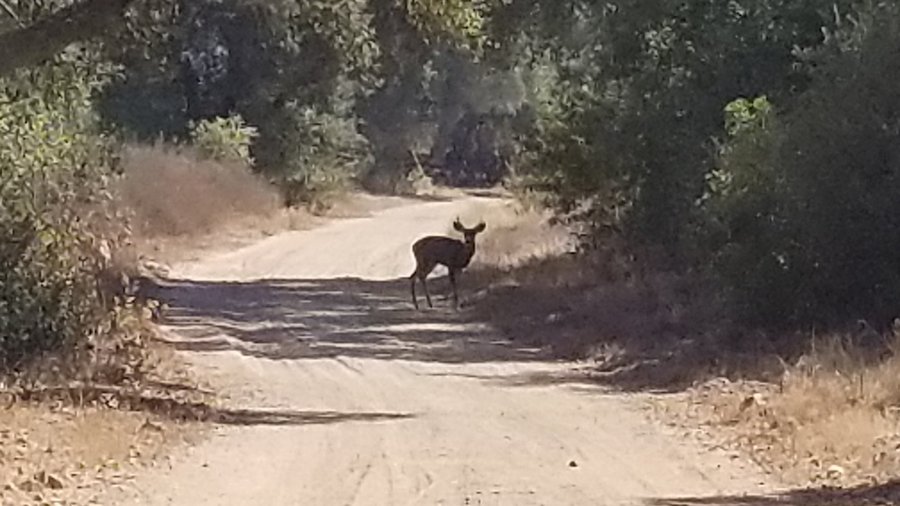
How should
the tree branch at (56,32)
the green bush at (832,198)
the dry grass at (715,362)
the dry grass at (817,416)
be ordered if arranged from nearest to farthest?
the dry grass at (817,416) → the dry grass at (715,362) → the tree branch at (56,32) → the green bush at (832,198)

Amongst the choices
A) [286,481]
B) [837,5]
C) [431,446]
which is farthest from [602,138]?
[286,481]

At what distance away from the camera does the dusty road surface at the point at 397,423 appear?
42.9 feet

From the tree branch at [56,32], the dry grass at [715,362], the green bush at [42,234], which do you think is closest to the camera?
the dry grass at [715,362]

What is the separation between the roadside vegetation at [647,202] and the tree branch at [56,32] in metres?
0.03

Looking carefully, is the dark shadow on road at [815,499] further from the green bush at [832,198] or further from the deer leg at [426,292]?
the deer leg at [426,292]

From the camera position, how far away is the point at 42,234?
18.7 m

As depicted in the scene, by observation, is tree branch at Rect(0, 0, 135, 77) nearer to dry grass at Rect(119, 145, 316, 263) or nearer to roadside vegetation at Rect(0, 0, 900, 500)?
roadside vegetation at Rect(0, 0, 900, 500)

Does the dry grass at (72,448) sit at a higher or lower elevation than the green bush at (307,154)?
lower

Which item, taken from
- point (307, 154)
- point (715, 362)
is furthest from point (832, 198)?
point (307, 154)

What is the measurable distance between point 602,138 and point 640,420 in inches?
524

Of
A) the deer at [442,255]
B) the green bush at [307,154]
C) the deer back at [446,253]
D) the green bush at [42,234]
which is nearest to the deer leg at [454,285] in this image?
the deer at [442,255]

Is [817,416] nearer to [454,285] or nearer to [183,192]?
[454,285]

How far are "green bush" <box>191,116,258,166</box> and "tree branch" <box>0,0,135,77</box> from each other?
33.7m

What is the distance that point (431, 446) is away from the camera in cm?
1505
